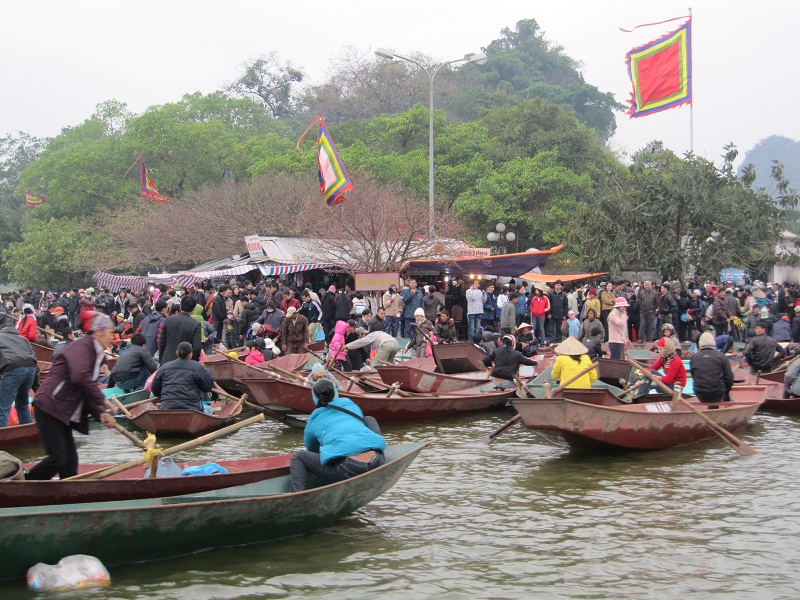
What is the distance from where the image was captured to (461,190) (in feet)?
135

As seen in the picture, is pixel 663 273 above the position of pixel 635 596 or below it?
above

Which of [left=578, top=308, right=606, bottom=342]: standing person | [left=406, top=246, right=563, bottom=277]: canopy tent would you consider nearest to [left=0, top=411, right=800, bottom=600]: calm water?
[left=578, top=308, right=606, bottom=342]: standing person

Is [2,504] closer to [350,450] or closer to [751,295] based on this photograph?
[350,450]

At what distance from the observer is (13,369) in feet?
36.6

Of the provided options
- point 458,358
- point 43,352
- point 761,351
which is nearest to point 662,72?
point 761,351

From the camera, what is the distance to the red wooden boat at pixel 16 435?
11.5m

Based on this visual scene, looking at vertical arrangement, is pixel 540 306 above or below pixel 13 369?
above

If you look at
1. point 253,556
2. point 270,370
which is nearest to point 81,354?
point 253,556

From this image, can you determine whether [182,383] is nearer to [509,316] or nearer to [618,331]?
[618,331]

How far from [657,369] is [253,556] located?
8.61m

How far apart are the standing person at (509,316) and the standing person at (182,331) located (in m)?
10.7

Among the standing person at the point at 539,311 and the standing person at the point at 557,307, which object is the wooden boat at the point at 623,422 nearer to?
the standing person at the point at 539,311

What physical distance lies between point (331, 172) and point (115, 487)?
787 inches

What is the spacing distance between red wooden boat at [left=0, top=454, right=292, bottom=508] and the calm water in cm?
60
